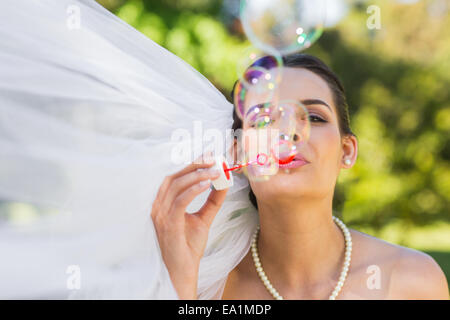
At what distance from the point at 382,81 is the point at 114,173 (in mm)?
9022

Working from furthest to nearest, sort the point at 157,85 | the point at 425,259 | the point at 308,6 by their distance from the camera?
the point at 308,6 < the point at 425,259 < the point at 157,85

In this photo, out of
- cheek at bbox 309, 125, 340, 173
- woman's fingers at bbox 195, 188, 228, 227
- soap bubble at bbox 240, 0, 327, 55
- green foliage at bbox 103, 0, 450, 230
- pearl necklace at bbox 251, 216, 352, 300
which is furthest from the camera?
green foliage at bbox 103, 0, 450, 230

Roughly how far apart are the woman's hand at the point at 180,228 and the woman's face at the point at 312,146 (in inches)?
9.9

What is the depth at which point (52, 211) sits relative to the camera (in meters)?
1.69

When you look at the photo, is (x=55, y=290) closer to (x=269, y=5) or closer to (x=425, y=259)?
(x=425, y=259)

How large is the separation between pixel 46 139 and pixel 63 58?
0.96 feet

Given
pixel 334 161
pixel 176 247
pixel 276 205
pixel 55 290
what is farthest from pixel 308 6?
pixel 55 290

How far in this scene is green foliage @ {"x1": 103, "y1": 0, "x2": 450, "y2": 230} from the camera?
255 inches

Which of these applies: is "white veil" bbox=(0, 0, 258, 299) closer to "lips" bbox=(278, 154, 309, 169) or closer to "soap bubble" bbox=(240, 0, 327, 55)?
"lips" bbox=(278, 154, 309, 169)

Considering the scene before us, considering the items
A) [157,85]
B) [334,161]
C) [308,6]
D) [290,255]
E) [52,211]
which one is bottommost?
[290,255]

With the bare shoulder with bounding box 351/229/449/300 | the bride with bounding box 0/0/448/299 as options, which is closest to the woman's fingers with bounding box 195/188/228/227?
the bride with bounding box 0/0/448/299

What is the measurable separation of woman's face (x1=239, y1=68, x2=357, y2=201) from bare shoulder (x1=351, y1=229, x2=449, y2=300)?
0.39 meters

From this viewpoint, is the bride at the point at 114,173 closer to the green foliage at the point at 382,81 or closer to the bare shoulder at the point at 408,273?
the bare shoulder at the point at 408,273

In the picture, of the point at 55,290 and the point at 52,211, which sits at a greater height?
the point at 52,211
